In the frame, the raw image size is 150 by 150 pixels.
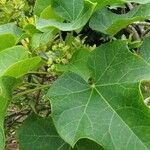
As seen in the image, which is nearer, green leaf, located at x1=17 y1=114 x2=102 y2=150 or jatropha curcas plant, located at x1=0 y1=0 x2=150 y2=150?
jatropha curcas plant, located at x1=0 y1=0 x2=150 y2=150

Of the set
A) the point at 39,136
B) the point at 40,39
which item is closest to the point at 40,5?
the point at 40,39

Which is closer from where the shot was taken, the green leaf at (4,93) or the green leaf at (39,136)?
the green leaf at (4,93)

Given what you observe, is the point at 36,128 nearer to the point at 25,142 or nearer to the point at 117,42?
the point at 25,142

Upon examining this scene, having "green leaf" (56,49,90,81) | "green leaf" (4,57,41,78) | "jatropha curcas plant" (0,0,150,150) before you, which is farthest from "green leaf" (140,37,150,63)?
"green leaf" (4,57,41,78)

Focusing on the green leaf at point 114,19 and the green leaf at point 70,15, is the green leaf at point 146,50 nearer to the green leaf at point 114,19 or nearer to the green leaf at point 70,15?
the green leaf at point 114,19

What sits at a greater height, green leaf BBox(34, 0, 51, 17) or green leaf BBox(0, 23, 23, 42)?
green leaf BBox(34, 0, 51, 17)

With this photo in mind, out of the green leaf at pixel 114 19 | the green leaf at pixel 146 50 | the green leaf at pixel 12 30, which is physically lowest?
the green leaf at pixel 146 50

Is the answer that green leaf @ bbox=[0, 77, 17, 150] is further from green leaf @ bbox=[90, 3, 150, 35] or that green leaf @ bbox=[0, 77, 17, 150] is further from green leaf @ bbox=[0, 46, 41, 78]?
green leaf @ bbox=[90, 3, 150, 35]

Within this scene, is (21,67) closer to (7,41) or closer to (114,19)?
(7,41)

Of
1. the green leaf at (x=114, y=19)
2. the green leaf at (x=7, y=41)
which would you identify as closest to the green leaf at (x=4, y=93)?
the green leaf at (x=7, y=41)
